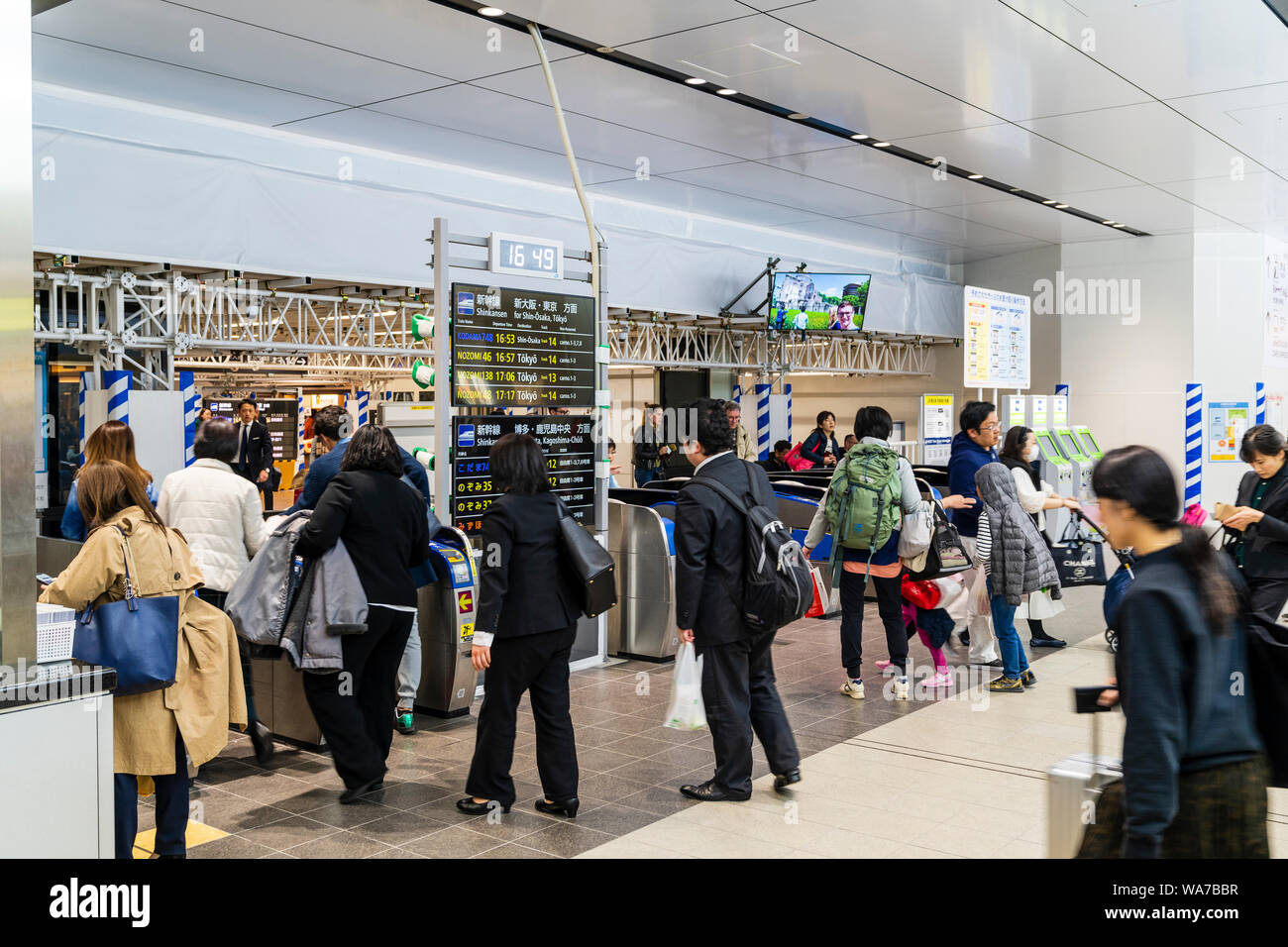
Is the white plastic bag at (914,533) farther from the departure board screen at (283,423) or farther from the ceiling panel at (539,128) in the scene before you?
the departure board screen at (283,423)

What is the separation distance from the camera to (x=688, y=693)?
4.70m

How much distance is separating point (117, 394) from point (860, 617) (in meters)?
6.17

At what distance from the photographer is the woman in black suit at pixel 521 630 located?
14.2 feet

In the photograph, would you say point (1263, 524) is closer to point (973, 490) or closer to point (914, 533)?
point (914, 533)

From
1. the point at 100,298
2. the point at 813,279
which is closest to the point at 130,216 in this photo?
the point at 100,298

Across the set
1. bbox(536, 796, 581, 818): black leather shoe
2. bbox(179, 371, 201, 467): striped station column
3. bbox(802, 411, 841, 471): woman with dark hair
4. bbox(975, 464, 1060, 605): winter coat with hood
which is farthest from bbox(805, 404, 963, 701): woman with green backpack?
bbox(802, 411, 841, 471): woman with dark hair

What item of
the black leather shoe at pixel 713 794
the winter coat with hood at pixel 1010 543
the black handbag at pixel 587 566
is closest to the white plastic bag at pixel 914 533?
the winter coat with hood at pixel 1010 543

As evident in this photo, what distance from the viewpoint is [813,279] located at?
47.0 ft

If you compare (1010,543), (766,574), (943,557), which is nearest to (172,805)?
(766,574)

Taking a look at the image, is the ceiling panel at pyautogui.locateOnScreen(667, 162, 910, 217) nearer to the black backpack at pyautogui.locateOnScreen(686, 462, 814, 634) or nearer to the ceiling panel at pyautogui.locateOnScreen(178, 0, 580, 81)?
the ceiling panel at pyautogui.locateOnScreen(178, 0, 580, 81)

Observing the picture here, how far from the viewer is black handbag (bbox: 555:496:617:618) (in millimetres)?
4414
